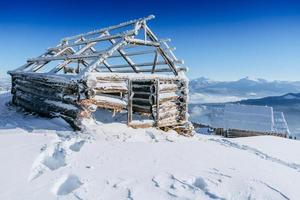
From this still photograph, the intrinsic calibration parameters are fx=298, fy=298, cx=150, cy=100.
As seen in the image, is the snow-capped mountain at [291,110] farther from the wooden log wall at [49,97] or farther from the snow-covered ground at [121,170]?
the snow-covered ground at [121,170]

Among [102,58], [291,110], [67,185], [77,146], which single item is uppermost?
[102,58]

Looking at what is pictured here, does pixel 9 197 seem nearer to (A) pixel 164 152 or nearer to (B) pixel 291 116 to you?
(A) pixel 164 152

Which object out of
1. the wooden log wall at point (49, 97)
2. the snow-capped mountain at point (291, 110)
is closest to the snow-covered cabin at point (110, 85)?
the wooden log wall at point (49, 97)

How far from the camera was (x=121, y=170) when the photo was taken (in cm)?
532

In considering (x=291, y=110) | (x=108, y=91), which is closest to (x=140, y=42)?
(x=108, y=91)

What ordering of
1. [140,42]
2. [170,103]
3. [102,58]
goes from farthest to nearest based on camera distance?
[170,103]
[140,42]
[102,58]

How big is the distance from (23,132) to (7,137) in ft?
1.95

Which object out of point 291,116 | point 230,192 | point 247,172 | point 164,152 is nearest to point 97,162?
point 164,152

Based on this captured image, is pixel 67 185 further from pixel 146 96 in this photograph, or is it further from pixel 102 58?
pixel 146 96

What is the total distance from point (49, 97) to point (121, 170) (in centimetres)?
589

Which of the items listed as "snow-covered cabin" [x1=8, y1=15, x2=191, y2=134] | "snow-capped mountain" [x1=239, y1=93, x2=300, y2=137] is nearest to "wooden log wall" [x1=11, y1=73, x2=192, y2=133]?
"snow-covered cabin" [x1=8, y1=15, x2=191, y2=134]

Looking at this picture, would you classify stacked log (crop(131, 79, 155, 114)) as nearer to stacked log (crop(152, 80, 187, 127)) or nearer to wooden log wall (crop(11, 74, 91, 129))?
stacked log (crop(152, 80, 187, 127))

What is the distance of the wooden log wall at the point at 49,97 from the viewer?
848 centimetres

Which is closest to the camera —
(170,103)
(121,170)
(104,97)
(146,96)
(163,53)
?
(121,170)
